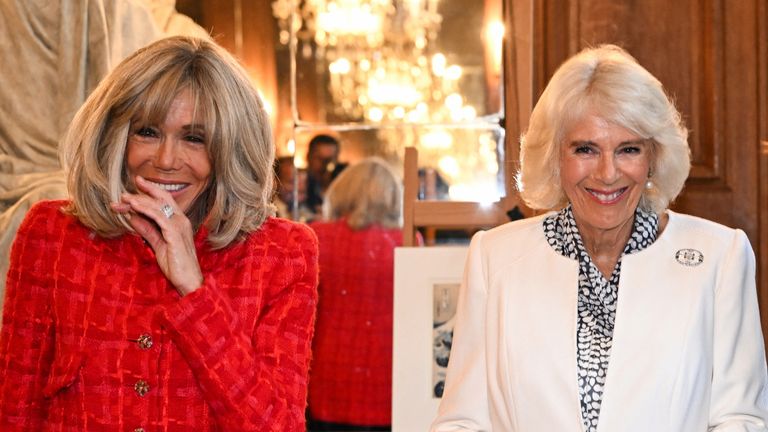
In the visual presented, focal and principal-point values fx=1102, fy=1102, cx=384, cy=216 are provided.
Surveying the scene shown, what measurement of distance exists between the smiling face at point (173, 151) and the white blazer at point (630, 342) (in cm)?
77

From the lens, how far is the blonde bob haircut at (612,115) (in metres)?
2.54

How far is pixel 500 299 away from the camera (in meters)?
2.58

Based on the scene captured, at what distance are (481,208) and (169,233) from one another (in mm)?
1515

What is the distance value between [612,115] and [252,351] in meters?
1.01

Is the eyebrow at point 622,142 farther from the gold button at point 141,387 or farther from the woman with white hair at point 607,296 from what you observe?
the gold button at point 141,387

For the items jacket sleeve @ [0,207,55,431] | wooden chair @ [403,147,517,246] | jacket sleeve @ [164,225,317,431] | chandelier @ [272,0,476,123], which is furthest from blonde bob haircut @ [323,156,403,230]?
jacket sleeve @ [0,207,55,431]

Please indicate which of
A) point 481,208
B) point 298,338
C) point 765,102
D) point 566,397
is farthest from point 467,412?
point 765,102

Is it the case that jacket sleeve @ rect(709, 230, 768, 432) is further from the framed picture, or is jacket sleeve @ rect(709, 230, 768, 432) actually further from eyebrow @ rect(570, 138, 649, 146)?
the framed picture

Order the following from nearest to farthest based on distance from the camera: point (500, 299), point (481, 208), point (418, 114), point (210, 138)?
point (210, 138), point (500, 299), point (481, 208), point (418, 114)

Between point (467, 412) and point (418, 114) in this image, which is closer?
point (467, 412)

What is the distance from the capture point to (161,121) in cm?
216

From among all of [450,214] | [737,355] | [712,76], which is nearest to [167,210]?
[737,355]

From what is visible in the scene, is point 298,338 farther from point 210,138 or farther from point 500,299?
point 500,299

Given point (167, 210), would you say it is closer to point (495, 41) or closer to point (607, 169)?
point (607, 169)
